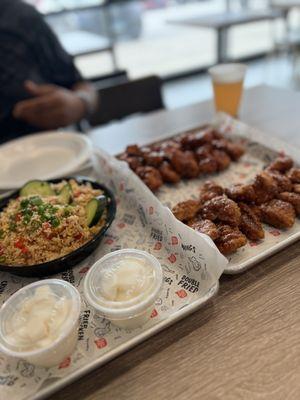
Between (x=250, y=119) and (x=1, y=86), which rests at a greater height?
(x=1, y=86)

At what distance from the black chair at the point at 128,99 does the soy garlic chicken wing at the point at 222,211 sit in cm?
164

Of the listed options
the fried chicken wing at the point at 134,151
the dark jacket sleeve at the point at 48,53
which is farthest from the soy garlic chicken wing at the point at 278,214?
the dark jacket sleeve at the point at 48,53

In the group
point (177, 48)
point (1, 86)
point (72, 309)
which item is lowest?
point (177, 48)

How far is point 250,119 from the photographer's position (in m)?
2.12

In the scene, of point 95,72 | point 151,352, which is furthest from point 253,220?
point 95,72

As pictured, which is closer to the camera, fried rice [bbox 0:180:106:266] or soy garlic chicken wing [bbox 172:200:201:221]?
fried rice [bbox 0:180:106:266]

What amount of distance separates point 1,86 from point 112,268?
1999mm

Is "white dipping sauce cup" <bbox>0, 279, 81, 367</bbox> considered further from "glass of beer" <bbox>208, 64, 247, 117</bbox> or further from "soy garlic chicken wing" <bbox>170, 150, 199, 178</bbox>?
"glass of beer" <bbox>208, 64, 247, 117</bbox>

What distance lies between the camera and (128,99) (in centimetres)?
268

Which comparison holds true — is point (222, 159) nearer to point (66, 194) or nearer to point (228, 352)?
point (66, 194)

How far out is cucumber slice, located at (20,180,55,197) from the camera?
1404 mm

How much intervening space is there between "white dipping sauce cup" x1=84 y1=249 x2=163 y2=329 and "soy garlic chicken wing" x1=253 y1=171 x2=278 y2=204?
0.57 metres

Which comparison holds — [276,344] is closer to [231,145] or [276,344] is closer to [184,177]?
[184,177]

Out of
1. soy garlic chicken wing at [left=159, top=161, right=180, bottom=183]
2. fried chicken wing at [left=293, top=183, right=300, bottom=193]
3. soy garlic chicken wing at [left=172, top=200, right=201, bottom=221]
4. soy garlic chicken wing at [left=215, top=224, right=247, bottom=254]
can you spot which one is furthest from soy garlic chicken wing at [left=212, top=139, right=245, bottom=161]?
soy garlic chicken wing at [left=215, top=224, right=247, bottom=254]
